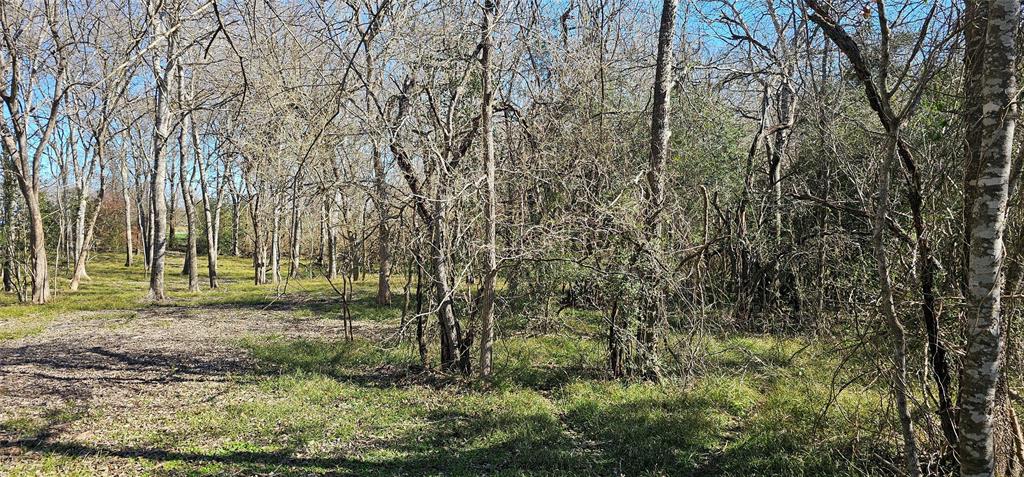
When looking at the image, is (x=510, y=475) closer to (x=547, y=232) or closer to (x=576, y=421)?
(x=576, y=421)

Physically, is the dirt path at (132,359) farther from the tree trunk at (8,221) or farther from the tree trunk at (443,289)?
the tree trunk at (8,221)

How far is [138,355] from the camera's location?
8.36 m

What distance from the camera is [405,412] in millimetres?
5910

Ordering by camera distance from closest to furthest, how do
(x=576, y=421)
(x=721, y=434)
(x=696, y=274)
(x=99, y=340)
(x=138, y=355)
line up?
(x=721, y=434) → (x=576, y=421) → (x=696, y=274) → (x=138, y=355) → (x=99, y=340)

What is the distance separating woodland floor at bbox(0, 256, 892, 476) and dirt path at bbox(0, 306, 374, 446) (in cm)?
4

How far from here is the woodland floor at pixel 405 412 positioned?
180 inches

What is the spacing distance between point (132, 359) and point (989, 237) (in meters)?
9.30

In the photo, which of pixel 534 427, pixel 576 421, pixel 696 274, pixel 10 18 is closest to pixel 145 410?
pixel 534 427

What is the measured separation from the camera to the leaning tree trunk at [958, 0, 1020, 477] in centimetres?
251

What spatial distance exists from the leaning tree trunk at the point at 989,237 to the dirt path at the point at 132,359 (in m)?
6.42

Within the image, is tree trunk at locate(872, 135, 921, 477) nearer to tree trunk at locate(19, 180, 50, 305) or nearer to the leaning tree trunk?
the leaning tree trunk

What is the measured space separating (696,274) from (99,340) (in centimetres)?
921

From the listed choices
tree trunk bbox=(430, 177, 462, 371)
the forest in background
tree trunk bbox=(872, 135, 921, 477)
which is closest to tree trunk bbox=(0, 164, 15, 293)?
the forest in background

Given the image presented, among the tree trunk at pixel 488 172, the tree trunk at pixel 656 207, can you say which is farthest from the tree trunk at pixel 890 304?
the tree trunk at pixel 488 172
